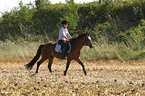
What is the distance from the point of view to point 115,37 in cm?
1708

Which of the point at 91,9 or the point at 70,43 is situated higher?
the point at 91,9

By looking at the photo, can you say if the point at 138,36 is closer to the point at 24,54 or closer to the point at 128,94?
the point at 24,54

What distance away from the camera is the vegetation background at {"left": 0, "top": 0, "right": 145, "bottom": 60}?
13.6 metres

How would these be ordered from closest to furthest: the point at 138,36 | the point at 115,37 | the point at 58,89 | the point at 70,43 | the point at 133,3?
the point at 58,89
the point at 70,43
the point at 138,36
the point at 115,37
the point at 133,3

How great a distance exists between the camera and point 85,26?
21031 millimetres

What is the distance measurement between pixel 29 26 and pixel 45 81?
53.7 ft

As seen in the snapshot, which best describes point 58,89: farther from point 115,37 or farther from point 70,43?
point 115,37

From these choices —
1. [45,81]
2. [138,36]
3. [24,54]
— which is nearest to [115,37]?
[138,36]

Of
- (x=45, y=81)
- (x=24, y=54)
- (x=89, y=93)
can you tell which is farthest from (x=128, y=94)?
(x=24, y=54)

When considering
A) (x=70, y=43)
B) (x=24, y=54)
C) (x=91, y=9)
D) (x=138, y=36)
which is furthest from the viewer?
(x=91, y=9)

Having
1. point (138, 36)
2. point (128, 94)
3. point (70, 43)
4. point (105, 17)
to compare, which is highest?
point (105, 17)

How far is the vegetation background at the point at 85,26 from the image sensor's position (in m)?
13.6

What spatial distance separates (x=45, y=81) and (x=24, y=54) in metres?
7.76

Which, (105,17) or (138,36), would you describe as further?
(105,17)
